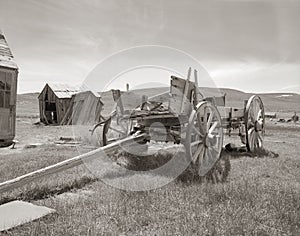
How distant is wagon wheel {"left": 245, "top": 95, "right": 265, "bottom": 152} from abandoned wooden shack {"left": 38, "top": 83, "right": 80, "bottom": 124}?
19592 millimetres

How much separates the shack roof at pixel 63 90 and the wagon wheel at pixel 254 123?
19.9 metres

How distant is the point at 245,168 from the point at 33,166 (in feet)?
17.1

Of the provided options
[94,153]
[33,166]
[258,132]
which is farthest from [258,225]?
[258,132]

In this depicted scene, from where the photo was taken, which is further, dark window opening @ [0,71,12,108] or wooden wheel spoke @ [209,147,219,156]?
dark window opening @ [0,71,12,108]

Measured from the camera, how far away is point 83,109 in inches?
1029

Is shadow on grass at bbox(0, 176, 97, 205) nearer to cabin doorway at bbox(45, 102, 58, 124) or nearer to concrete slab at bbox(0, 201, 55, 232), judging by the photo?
concrete slab at bbox(0, 201, 55, 232)

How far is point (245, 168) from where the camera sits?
7152 mm

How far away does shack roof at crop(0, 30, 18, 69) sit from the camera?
31.8 ft

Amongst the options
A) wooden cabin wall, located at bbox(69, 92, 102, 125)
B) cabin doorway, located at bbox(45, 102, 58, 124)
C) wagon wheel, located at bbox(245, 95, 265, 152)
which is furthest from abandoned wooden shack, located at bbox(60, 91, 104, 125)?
wagon wheel, located at bbox(245, 95, 265, 152)

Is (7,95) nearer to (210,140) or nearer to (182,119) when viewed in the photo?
(182,119)

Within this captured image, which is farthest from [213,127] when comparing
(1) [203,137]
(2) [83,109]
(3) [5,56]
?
(2) [83,109]

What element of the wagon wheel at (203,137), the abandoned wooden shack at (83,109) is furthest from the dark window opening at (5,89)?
the abandoned wooden shack at (83,109)

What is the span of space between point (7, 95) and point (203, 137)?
7235 millimetres

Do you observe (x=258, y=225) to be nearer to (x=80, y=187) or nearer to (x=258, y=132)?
(x=80, y=187)
